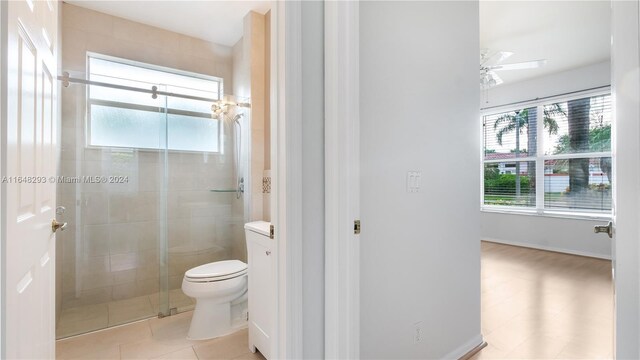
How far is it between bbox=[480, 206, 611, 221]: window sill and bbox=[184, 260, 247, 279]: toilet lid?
479cm

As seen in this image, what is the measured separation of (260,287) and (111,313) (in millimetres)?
1517

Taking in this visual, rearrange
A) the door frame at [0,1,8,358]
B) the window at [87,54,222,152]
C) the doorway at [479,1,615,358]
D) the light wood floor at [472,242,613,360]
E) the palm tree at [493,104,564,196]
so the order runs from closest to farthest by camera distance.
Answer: the door frame at [0,1,8,358], the light wood floor at [472,242,613,360], the doorway at [479,1,615,358], the window at [87,54,222,152], the palm tree at [493,104,564,196]

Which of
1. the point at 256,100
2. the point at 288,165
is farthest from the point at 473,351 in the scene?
the point at 256,100

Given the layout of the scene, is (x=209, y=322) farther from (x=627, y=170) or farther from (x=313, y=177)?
(x=627, y=170)

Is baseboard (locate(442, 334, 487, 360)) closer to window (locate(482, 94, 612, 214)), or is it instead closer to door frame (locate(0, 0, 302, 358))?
door frame (locate(0, 0, 302, 358))

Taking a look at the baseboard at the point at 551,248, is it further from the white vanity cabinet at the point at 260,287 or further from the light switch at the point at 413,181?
the white vanity cabinet at the point at 260,287

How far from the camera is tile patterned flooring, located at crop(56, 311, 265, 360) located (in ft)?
6.15

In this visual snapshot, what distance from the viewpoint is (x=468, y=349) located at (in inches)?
72.8

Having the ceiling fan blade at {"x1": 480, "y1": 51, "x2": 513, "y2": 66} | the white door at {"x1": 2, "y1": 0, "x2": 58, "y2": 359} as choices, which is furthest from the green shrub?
the white door at {"x1": 2, "y1": 0, "x2": 58, "y2": 359}

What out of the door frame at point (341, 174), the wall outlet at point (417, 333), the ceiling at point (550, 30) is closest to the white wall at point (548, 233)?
the ceiling at point (550, 30)

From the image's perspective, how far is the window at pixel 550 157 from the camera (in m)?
4.23

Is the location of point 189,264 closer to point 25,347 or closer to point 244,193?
point 244,193

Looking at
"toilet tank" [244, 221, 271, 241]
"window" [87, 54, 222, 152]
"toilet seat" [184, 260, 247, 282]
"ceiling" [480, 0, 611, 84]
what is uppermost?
"ceiling" [480, 0, 611, 84]

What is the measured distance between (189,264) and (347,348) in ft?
7.21
